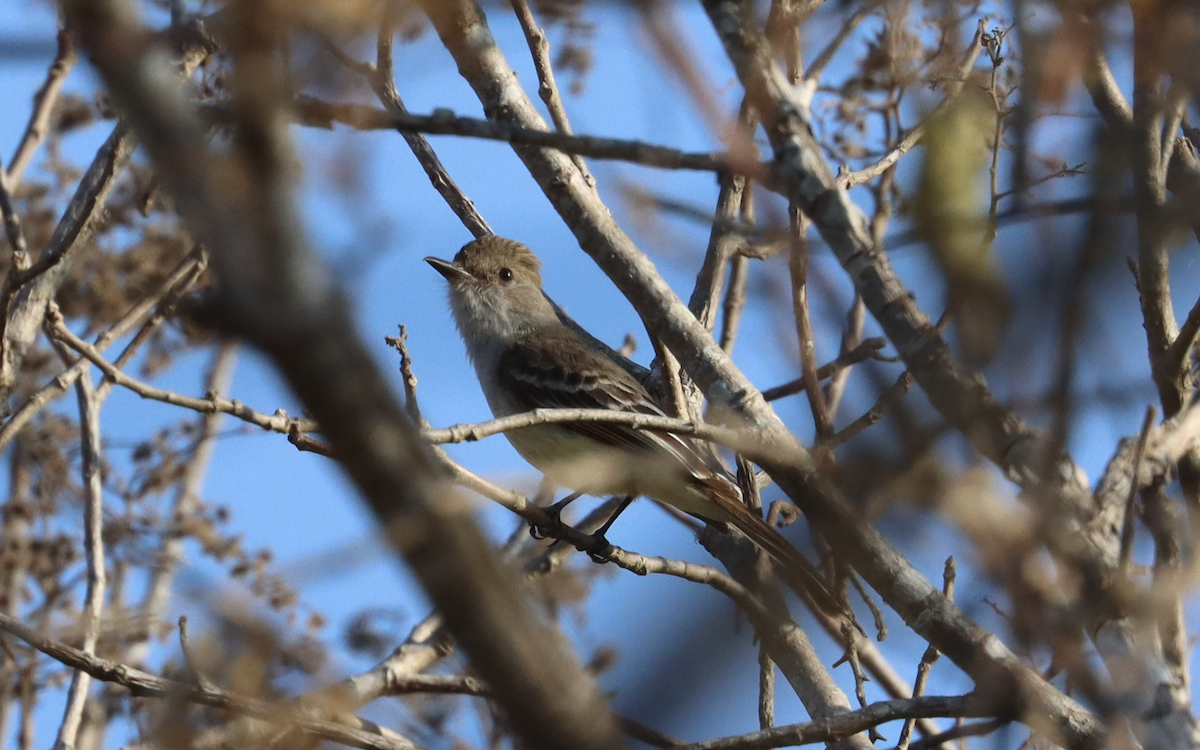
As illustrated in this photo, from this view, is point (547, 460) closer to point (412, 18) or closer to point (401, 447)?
point (412, 18)

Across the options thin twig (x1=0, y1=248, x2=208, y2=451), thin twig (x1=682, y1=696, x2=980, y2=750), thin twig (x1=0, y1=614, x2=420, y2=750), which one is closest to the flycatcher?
thin twig (x1=682, y1=696, x2=980, y2=750)

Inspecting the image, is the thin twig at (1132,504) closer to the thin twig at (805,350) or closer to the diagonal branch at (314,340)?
the thin twig at (805,350)

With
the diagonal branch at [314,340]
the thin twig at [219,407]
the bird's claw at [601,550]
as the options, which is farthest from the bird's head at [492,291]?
the diagonal branch at [314,340]

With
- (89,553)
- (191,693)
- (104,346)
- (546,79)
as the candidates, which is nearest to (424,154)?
(546,79)

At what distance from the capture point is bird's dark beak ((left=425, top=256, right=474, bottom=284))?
831 centimetres

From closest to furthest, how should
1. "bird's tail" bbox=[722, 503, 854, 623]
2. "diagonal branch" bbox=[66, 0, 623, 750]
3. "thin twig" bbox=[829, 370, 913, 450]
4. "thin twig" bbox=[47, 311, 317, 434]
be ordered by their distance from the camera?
"diagonal branch" bbox=[66, 0, 623, 750] < "thin twig" bbox=[829, 370, 913, 450] < "thin twig" bbox=[47, 311, 317, 434] < "bird's tail" bbox=[722, 503, 854, 623]

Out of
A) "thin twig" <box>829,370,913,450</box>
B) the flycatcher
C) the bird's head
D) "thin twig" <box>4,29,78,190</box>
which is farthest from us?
the bird's head

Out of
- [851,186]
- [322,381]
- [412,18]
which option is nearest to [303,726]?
[412,18]

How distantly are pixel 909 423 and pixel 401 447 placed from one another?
94cm

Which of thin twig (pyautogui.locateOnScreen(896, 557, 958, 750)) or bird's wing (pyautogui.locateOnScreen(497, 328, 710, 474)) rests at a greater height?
bird's wing (pyautogui.locateOnScreen(497, 328, 710, 474))

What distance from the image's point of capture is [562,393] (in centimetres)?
742

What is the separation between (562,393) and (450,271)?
1.50 meters

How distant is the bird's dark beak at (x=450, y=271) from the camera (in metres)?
8.31

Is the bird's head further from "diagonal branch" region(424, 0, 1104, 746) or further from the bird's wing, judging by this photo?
"diagonal branch" region(424, 0, 1104, 746)
